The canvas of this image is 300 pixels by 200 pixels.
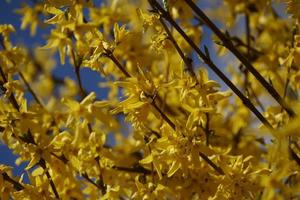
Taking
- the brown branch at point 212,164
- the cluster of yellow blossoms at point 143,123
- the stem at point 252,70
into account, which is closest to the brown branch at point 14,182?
the cluster of yellow blossoms at point 143,123

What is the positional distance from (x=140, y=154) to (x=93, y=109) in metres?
1.40

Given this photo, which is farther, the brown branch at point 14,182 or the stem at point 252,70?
the brown branch at point 14,182

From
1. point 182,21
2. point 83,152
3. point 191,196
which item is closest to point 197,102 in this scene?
point 191,196

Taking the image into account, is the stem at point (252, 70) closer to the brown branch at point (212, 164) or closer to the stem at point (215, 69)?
the stem at point (215, 69)

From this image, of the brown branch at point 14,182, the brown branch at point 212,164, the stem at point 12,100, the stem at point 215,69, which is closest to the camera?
the stem at point 215,69

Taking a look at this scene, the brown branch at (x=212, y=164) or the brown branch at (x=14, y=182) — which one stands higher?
the brown branch at (x=14, y=182)

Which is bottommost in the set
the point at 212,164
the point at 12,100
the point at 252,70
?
the point at 212,164

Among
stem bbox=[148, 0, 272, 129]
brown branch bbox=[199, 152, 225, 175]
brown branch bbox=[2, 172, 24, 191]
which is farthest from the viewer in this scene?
brown branch bbox=[2, 172, 24, 191]

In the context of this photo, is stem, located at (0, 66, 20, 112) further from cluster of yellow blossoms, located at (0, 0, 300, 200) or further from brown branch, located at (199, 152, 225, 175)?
brown branch, located at (199, 152, 225, 175)

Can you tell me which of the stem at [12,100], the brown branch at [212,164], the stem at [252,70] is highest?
the stem at [12,100]

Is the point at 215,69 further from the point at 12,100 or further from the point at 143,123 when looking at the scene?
the point at 12,100

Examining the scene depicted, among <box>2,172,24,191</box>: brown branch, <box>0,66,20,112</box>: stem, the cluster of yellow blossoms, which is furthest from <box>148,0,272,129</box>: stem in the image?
<box>2,172,24,191</box>: brown branch

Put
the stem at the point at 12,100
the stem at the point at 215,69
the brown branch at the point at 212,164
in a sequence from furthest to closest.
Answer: the stem at the point at 12,100 → the brown branch at the point at 212,164 → the stem at the point at 215,69

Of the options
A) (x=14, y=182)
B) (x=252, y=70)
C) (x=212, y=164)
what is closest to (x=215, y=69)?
(x=252, y=70)
